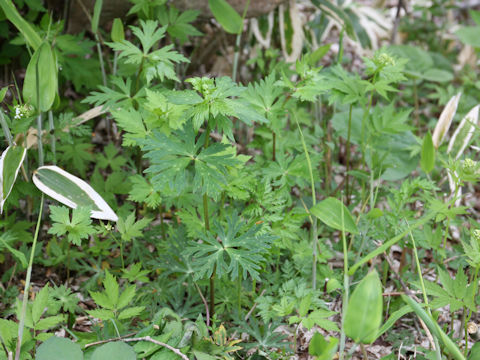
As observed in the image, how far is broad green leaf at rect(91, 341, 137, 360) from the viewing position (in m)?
1.37

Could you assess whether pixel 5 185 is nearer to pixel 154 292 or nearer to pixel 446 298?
pixel 154 292

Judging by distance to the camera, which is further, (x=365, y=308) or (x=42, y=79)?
(x=42, y=79)

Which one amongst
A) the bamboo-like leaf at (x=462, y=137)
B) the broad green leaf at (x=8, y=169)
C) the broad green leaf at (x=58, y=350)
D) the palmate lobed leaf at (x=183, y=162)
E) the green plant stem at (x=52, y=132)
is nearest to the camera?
the broad green leaf at (x=58, y=350)

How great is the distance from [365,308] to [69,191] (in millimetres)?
1052

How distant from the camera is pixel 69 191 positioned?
1.71m

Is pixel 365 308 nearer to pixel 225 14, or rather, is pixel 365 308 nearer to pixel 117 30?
pixel 117 30

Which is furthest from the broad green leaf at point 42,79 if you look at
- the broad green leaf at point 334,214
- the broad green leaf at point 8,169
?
the broad green leaf at point 334,214

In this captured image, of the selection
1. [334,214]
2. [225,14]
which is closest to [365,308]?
[334,214]

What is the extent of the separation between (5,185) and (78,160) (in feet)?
2.08

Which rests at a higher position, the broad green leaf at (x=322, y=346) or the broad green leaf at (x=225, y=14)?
the broad green leaf at (x=225, y=14)

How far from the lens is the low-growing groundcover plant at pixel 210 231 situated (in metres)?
1.48

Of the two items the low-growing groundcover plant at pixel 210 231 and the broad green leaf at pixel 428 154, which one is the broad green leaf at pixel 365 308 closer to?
the low-growing groundcover plant at pixel 210 231

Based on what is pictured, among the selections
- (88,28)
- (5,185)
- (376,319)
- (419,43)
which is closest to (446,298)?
Answer: (376,319)

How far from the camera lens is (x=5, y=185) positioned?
1605mm
